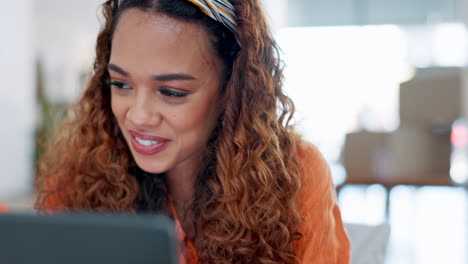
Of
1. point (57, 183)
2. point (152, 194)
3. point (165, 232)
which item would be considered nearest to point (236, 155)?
point (152, 194)

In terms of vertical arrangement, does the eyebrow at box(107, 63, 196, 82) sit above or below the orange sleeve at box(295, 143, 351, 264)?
above

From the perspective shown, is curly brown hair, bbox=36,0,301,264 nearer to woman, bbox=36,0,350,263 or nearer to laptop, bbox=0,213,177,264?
woman, bbox=36,0,350,263

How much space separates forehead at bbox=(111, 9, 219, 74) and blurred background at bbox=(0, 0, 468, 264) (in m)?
0.24

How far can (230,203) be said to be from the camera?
104cm

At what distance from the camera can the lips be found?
0.96m

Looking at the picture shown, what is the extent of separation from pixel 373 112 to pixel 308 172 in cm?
625

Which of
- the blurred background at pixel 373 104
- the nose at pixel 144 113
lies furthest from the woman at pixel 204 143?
the blurred background at pixel 373 104

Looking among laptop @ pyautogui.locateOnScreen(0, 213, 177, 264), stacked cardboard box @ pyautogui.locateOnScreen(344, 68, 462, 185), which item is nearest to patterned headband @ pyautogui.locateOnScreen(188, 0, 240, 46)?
laptop @ pyautogui.locateOnScreen(0, 213, 177, 264)

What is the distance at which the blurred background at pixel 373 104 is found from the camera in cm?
309

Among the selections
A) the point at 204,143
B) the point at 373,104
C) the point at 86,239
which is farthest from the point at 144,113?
the point at 373,104

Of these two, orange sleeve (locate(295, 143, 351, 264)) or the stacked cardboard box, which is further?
the stacked cardboard box

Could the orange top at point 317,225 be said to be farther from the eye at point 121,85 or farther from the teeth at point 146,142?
the eye at point 121,85

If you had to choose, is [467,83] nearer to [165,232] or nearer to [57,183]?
[57,183]

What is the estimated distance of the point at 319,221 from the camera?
102 cm
